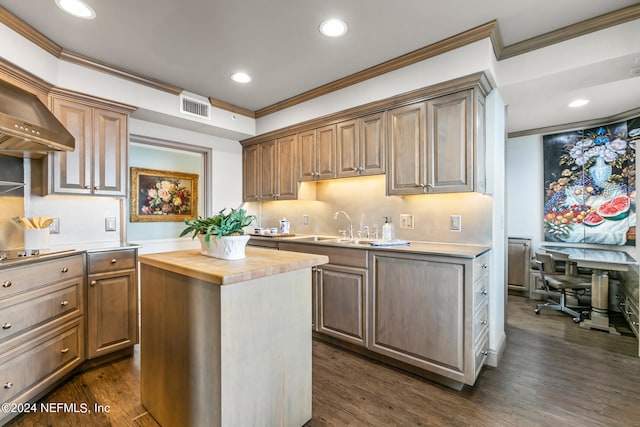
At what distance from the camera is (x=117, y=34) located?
7.59 ft

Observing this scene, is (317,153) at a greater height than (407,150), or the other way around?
(317,153)

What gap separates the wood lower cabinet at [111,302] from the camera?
8.06 feet

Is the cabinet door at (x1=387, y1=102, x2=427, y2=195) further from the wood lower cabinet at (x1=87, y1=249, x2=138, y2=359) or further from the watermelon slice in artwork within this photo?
the watermelon slice in artwork

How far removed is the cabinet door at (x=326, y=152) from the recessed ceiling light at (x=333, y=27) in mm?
1062

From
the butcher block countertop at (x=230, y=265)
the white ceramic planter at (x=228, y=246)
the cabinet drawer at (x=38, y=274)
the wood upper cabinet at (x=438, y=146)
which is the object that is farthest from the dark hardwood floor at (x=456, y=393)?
the wood upper cabinet at (x=438, y=146)

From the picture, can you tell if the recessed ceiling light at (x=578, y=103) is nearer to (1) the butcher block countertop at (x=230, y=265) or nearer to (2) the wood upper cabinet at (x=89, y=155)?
(1) the butcher block countertop at (x=230, y=265)

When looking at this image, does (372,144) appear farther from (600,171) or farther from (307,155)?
(600,171)

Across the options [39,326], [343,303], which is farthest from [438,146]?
[39,326]

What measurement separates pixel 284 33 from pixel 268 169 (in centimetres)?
196

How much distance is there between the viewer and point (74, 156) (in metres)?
2.61

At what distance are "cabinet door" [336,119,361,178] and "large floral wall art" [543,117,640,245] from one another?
3352 millimetres

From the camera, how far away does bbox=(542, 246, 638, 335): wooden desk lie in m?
3.18

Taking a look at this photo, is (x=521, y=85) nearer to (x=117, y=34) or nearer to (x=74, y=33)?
(x=117, y=34)

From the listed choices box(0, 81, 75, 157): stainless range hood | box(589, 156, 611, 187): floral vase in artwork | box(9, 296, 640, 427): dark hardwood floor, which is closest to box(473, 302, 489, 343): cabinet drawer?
box(9, 296, 640, 427): dark hardwood floor
